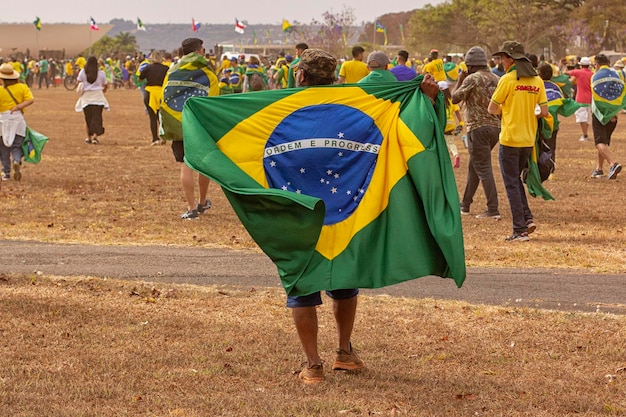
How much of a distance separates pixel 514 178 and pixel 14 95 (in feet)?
25.0

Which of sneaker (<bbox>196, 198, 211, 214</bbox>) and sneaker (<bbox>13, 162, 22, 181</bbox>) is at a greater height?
sneaker (<bbox>196, 198, 211, 214</bbox>)

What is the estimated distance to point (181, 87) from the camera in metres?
12.4

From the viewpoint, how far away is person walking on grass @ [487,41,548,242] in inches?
443

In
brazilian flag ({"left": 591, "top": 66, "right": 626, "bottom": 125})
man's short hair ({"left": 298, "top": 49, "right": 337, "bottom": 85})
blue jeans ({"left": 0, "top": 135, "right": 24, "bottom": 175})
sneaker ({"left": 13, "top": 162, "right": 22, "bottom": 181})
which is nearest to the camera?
man's short hair ({"left": 298, "top": 49, "right": 337, "bottom": 85})

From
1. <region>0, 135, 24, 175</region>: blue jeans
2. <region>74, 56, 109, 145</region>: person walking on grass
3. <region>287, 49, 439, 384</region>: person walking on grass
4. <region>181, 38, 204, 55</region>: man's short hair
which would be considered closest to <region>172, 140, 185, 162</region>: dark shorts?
<region>181, 38, 204, 55</region>: man's short hair

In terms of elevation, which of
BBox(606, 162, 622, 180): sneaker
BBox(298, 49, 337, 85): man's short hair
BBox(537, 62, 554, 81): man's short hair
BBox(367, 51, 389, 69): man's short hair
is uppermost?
BBox(298, 49, 337, 85): man's short hair

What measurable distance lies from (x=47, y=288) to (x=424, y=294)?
2.86m

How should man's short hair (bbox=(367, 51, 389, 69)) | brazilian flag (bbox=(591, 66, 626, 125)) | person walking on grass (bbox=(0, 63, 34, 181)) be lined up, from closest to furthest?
man's short hair (bbox=(367, 51, 389, 69))
person walking on grass (bbox=(0, 63, 34, 181))
brazilian flag (bbox=(591, 66, 626, 125))

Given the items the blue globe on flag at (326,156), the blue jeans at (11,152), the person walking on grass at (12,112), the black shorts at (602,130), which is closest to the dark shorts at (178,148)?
the person walking on grass at (12,112)

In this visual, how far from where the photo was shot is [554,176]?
18.0 metres

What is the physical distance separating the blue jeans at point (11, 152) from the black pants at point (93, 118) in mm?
6301

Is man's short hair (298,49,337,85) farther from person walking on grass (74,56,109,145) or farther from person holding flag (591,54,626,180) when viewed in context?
person walking on grass (74,56,109,145)

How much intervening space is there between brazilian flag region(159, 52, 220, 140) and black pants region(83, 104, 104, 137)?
426 inches

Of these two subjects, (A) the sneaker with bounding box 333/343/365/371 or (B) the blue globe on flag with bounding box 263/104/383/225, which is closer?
(B) the blue globe on flag with bounding box 263/104/383/225
